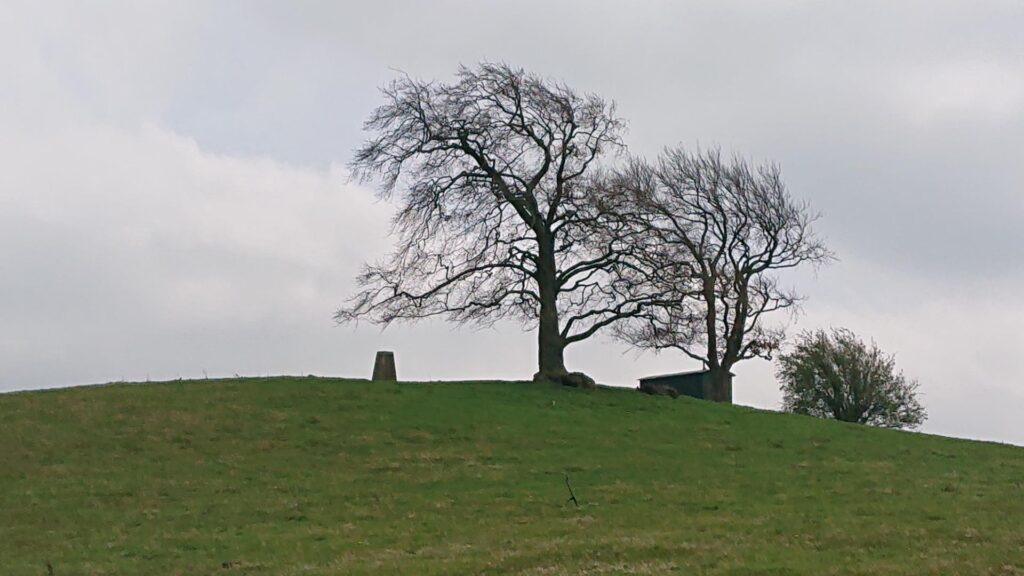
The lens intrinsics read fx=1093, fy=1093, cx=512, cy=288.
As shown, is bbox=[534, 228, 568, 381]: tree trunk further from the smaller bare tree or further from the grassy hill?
the smaller bare tree

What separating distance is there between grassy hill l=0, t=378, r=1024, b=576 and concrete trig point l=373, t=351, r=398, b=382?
1937 millimetres

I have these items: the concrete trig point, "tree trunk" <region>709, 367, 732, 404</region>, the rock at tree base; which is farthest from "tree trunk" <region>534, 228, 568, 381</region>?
"tree trunk" <region>709, 367, 732, 404</region>

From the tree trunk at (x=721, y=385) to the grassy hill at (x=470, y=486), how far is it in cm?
1221

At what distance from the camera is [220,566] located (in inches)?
711

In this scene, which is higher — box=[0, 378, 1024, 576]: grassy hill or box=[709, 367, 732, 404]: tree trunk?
box=[709, 367, 732, 404]: tree trunk

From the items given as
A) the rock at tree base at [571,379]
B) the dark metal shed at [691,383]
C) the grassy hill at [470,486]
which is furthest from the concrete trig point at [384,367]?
the dark metal shed at [691,383]

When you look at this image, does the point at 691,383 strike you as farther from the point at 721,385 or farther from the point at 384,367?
the point at 384,367

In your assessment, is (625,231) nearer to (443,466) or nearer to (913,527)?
(443,466)

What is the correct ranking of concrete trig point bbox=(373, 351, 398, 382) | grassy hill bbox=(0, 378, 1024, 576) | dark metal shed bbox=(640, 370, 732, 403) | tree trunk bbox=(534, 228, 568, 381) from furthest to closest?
dark metal shed bbox=(640, 370, 732, 403) < tree trunk bbox=(534, 228, 568, 381) < concrete trig point bbox=(373, 351, 398, 382) < grassy hill bbox=(0, 378, 1024, 576)

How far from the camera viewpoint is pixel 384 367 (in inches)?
1738

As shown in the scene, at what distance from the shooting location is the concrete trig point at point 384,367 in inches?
1729

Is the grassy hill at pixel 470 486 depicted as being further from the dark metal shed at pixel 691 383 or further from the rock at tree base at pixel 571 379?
the dark metal shed at pixel 691 383

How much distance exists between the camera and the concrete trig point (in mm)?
43906

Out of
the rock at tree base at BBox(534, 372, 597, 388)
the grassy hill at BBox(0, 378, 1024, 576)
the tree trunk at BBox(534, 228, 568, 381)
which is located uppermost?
the tree trunk at BBox(534, 228, 568, 381)
